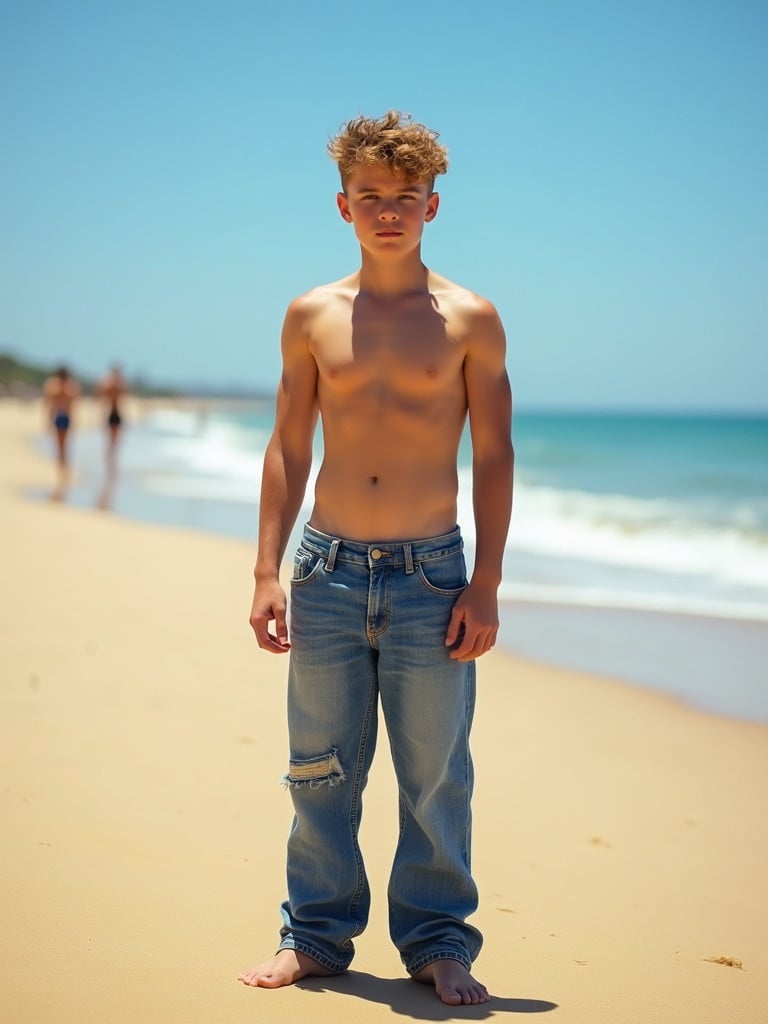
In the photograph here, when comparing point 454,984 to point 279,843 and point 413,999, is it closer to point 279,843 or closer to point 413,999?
point 413,999

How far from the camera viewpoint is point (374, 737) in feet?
10.0

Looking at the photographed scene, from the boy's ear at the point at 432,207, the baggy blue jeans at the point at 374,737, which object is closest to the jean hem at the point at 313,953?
the baggy blue jeans at the point at 374,737

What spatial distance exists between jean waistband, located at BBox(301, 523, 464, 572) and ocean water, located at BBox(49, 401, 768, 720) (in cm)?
377

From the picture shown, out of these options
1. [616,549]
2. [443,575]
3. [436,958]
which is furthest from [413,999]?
[616,549]

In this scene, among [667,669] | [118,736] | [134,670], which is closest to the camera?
[118,736]

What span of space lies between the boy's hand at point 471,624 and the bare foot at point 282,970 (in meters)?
0.88

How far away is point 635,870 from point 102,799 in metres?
1.92

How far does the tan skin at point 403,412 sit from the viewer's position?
2941 millimetres

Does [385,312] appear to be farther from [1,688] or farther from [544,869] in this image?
[1,688]

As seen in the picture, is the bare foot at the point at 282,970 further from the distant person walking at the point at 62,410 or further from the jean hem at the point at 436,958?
the distant person walking at the point at 62,410

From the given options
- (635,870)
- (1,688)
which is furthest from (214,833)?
(1,688)

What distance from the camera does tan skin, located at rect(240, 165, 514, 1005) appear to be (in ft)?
9.65

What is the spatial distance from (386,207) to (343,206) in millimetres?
174

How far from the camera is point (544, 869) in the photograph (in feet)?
13.1
